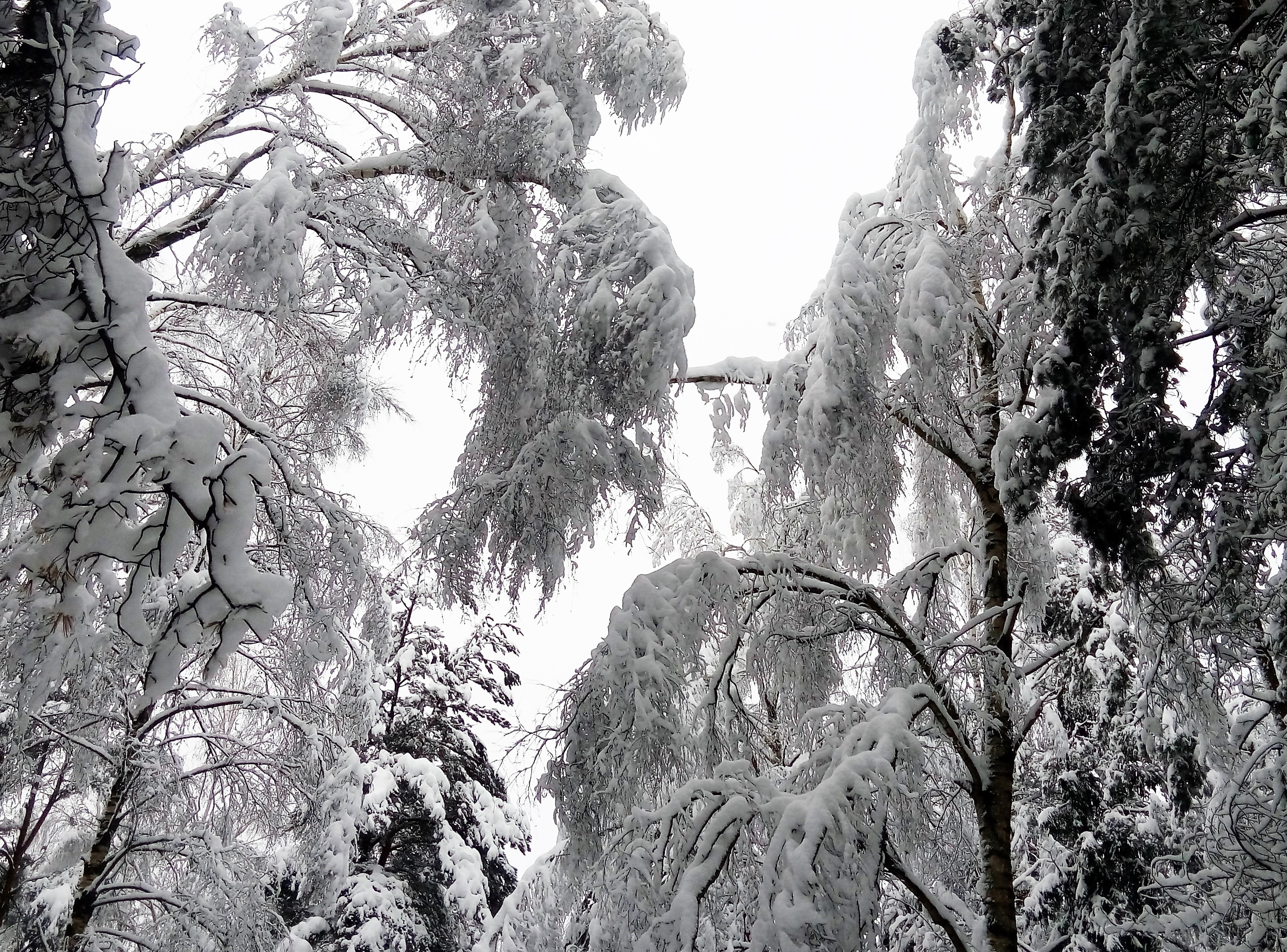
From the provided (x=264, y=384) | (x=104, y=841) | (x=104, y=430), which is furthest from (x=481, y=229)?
(x=104, y=841)

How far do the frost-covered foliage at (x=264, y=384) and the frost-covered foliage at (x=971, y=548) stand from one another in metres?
1.04

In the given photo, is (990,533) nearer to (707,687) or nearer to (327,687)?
(707,687)

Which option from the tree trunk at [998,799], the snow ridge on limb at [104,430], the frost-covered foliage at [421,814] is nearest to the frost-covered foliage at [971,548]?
the tree trunk at [998,799]

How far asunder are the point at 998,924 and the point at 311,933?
24.1 feet

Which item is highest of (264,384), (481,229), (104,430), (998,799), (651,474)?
(264,384)

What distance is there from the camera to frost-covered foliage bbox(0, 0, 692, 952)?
7.17 feet

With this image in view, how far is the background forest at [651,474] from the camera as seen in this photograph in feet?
7.88

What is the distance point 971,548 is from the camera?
5387mm

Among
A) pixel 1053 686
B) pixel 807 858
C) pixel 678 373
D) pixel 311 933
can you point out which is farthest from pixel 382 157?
pixel 311 933

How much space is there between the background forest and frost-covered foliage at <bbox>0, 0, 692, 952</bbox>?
0.07 ft

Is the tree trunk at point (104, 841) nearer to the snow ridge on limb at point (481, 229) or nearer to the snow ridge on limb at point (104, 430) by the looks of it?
the snow ridge on limb at point (481, 229)

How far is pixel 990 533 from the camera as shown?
551 cm

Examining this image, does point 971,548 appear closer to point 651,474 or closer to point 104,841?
point 651,474

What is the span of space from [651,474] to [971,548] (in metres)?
1.98
